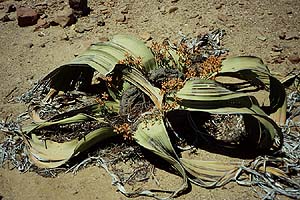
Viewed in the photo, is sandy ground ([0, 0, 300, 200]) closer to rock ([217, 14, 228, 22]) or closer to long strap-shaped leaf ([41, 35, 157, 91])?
rock ([217, 14, 228, 22])

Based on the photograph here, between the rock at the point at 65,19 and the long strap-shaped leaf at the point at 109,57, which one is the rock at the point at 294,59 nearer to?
the long strap-shaped leaf at the point at 109,57

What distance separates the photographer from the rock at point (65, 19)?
3.21 m

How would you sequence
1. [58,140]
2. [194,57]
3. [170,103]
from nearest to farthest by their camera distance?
[170,103] < [58,140] < [194,57]

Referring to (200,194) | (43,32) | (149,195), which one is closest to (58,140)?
(149,195)

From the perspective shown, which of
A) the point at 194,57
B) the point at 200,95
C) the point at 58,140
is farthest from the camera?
the point at 194,57

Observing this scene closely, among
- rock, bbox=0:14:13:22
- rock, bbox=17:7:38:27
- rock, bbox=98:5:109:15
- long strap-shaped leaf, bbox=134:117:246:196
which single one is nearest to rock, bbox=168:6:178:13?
rock, bbox=98:5:109:15

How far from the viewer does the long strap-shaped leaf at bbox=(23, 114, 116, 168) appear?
2.11 m

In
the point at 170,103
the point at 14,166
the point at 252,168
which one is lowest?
the point at 14,166

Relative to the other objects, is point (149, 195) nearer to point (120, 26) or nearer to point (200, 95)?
point (200, 95)

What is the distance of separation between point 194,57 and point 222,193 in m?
0.90

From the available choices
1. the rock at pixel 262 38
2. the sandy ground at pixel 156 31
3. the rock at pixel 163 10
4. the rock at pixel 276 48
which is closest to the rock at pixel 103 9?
the sandy ground at pixel 156 31

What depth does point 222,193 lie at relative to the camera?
1979 millimetres

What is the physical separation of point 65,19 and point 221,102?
165 centimetres

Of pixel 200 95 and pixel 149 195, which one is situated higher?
pixel 200 95
